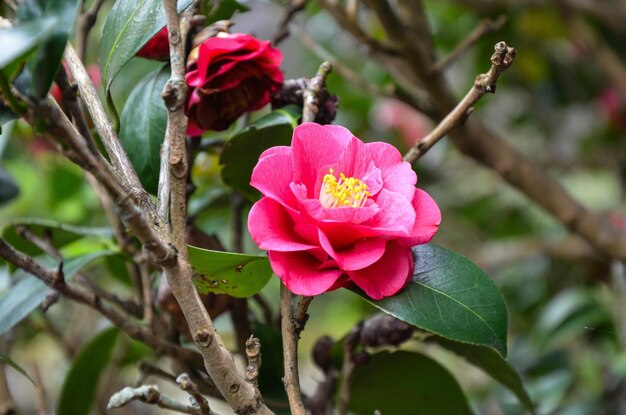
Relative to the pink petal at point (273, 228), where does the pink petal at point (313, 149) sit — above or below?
above

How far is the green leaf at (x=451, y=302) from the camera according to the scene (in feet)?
1.63

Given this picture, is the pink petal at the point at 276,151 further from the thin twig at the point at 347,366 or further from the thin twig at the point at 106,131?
the thin twig at the point at 347,366

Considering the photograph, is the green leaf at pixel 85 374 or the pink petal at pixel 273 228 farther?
the green leaf at pixel 85 374

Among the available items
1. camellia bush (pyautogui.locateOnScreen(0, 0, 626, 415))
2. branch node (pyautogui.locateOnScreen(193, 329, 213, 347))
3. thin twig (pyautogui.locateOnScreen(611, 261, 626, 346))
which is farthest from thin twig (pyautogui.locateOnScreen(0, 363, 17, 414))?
thin twig (pyautogui.locateOnScreen(611, 261, 626, 346))

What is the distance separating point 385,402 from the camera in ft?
2.41

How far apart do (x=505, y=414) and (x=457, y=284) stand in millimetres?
653

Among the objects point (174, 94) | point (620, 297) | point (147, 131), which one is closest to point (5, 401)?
point (147, 131)

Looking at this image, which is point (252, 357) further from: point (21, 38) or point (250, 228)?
point (21, 38)

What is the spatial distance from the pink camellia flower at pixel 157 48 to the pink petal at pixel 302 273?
24 cm

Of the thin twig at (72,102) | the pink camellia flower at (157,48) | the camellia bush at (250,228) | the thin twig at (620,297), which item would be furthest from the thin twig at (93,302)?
the thin twig at (620,297)

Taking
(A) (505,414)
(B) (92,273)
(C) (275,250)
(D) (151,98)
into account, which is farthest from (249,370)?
(B) (92,273)

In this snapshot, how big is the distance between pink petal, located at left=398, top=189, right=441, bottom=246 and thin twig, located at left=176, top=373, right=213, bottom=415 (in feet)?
0.58

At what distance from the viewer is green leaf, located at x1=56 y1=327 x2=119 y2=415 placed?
852 mm

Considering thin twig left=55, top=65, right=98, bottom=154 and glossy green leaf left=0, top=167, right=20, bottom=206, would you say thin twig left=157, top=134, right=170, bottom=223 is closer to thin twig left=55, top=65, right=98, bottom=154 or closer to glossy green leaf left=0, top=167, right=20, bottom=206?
thin twig left=55, top=65, right=98, bottom=154
